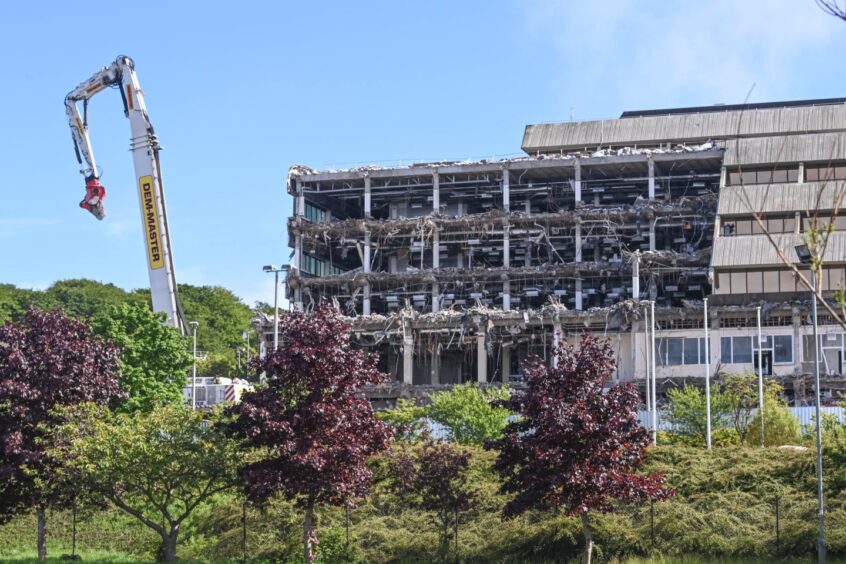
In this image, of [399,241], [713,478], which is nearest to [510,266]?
[399,241]

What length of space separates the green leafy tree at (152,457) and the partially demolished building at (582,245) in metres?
53.8

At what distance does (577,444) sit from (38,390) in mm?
19859

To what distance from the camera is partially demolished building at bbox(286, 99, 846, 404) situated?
95.2 m

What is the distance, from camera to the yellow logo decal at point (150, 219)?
7525 cm

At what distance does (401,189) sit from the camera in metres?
118

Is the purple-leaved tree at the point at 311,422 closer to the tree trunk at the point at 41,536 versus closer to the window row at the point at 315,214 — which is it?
the tree trunk at the point at 41,536

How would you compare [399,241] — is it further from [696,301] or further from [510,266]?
[696,301]

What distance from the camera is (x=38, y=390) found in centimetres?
4716

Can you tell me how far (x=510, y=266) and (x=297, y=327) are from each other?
7027cm

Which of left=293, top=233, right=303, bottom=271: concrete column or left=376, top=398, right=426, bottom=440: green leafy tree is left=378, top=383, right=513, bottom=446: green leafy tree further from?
left=293, top=233, right=303, bottom=271: concrete column

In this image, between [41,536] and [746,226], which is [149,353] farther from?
[746,226]

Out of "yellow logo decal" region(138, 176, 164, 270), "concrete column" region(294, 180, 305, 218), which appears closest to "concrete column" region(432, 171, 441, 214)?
"concrete column" region(294, 180, 305, 218)

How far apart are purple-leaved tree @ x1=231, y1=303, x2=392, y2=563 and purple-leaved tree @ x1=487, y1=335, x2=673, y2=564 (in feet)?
15.4

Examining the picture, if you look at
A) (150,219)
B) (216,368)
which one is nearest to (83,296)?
(216,368)
